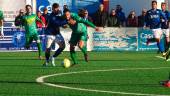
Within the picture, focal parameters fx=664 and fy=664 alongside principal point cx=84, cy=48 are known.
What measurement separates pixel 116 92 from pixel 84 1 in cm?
2397

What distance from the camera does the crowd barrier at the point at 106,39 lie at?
32.0 meters

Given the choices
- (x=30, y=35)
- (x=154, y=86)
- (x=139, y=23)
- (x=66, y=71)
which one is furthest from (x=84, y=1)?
(x=154, y=86)

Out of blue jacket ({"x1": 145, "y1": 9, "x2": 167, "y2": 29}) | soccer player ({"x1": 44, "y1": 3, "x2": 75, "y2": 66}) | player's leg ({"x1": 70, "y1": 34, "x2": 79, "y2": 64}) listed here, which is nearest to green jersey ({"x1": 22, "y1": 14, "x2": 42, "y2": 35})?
soccer player ({"x1": 44, "y1": 3, "x2": 75, "y2": 66})

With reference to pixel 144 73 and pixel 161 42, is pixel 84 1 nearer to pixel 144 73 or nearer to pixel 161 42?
pixel 161 42

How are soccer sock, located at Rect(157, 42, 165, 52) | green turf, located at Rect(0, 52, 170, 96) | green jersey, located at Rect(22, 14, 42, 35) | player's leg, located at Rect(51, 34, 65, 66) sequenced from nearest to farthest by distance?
green turf, located at Rect(0, 52, 170, 96) < player's leg, located at Rect(51, 34, 65, 66) < green jersey, located at Rect(22, 14, 42, 35) < soccer sock, located at Rect(157, 42, 165, 52)

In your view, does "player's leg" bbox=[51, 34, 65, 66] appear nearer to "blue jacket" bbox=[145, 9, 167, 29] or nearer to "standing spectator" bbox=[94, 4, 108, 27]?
"blue jacket" bbox=[145, 9, 167, 29]

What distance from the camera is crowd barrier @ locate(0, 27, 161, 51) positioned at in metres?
32.0

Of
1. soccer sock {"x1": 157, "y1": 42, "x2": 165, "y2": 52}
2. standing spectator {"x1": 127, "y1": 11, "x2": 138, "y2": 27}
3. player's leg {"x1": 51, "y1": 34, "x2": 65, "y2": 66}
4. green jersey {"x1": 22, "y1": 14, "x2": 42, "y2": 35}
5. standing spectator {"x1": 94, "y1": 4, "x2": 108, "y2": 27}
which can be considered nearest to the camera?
player's leg {"x1": 51, "y1": 34, "x2": 65, "y2": 66}

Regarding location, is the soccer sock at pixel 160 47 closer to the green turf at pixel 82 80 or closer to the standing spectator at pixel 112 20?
the standing spectator at pixel 112 20

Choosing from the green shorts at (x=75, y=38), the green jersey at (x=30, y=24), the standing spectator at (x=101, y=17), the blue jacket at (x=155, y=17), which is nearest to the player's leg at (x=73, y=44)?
the green shorts at (x=75, y=38)

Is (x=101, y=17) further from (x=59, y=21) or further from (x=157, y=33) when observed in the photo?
(x=59, y=21)

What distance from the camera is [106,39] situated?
32.4 metres

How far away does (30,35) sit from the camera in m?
26.2

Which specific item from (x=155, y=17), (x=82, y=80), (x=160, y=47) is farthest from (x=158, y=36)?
(x=82, y=80)
